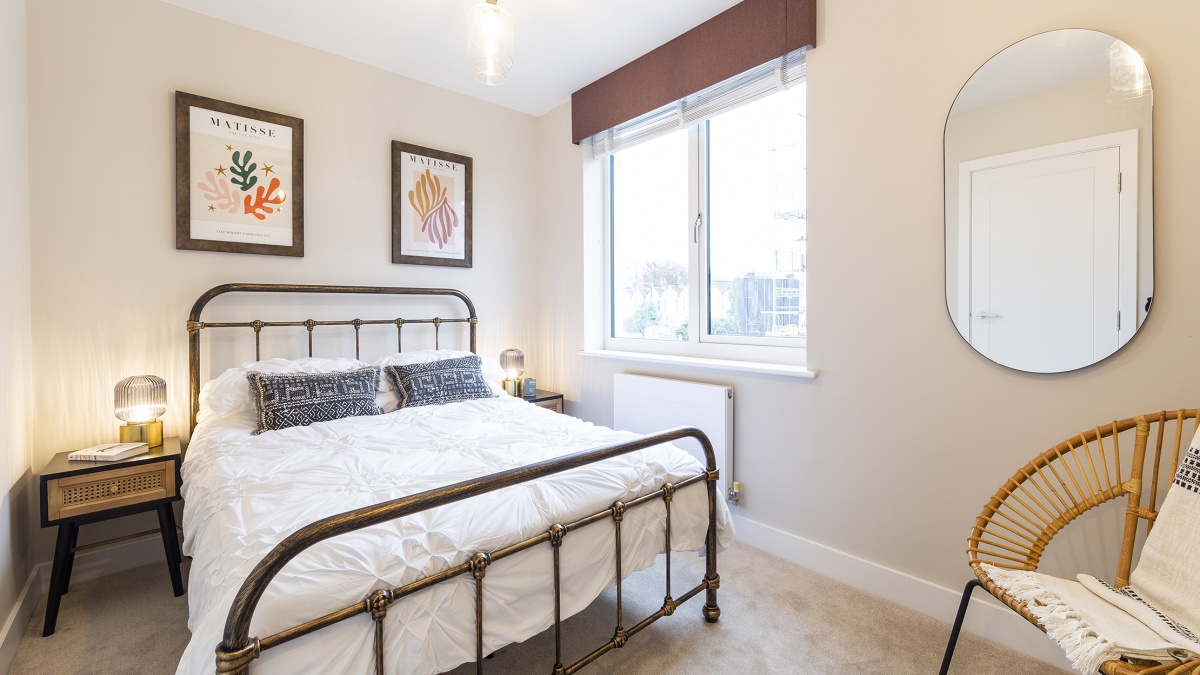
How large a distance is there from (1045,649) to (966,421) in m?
0.75

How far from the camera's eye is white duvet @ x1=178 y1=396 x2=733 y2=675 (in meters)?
1.05

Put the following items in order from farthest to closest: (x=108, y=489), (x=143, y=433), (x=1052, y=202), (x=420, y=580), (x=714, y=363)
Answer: (x=714, y=363) → (x=143, y=433) → (x=108, y=489) → (x=1052, y=202) → (x=420, y=580)

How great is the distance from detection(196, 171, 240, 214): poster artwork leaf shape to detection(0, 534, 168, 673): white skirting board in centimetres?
163

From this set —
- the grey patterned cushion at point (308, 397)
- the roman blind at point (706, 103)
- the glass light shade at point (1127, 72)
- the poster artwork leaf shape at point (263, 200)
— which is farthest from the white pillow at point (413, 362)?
the glass light shade at point (1127, 72)

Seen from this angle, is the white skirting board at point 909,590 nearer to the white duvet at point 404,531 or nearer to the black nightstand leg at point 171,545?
the white duvet at point 404,531

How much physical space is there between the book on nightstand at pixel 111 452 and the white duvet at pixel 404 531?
0.69 ft

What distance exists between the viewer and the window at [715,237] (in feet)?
8.63

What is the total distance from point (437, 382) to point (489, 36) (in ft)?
5.50

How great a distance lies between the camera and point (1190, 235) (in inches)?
58.0

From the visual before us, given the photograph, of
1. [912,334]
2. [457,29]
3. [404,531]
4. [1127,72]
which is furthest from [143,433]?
[1127,72]

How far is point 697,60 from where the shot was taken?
2.70 meters

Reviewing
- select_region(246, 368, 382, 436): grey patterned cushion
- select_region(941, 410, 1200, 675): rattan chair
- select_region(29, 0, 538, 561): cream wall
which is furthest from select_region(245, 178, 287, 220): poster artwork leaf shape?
select_region(941, 410, 1200, 675): rattan chair

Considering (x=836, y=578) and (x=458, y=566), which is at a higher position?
(x=458, y=566)

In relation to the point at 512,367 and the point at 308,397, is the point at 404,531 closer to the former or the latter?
the point at 308,397
